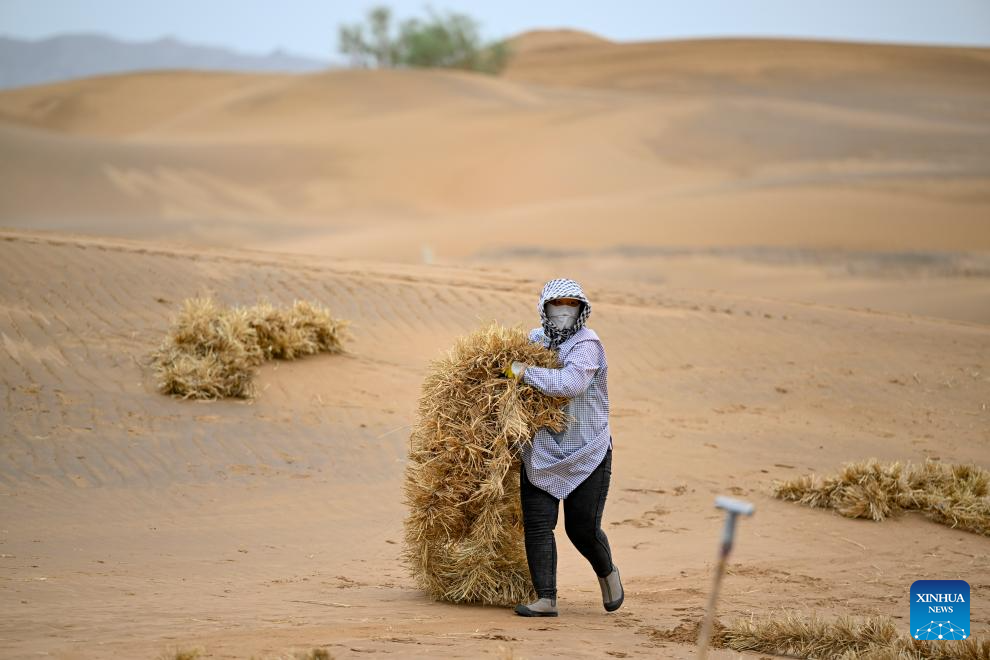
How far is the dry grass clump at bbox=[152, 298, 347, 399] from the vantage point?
1083 cm

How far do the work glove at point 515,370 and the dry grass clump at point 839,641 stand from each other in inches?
66.6

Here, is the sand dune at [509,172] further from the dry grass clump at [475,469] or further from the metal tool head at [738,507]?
the metal tool head at [738,507]

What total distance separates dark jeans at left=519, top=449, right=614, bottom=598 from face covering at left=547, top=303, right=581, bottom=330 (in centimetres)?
75

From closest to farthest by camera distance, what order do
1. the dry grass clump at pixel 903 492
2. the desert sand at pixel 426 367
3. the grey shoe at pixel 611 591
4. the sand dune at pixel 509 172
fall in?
the grey shoe at pixel 611 591 → the desert sand at pixel 426 367 → the dry grass clump at pixel 903 492 → the sand dune at pixel 509 172

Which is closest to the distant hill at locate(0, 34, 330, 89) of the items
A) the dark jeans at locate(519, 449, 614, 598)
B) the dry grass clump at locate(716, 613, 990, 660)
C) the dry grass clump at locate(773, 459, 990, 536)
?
the dry grass clump at locate(773, 459, 990, 536)

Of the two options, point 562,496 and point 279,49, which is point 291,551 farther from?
point 279,49

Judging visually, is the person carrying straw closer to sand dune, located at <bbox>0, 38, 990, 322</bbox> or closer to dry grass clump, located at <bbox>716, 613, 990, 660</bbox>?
dry grass clump, located at <bbox>716, 613, 990, 660</bbox>

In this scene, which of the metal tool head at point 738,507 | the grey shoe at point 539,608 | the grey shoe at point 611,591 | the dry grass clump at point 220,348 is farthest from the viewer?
the dry grass clump at point 220,348

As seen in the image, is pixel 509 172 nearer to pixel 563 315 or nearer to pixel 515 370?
pixel 563 315

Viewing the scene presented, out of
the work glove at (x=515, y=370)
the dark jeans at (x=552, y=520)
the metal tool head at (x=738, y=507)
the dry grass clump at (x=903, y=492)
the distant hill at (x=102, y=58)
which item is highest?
the distant hill at (x=102, y=58)

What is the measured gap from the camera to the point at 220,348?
11.1 m

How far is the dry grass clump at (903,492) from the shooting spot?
343 inches

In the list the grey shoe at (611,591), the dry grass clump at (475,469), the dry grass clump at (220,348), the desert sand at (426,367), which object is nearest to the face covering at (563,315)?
the dry grass clump at (475,469)

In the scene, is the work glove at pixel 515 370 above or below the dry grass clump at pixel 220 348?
above
